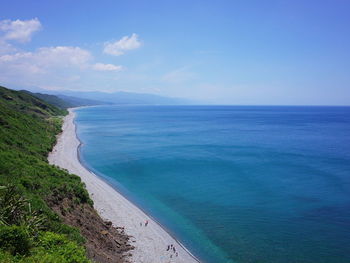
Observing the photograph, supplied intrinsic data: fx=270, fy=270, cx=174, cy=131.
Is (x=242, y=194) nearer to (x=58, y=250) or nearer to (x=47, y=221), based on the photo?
(x=47, y=221)

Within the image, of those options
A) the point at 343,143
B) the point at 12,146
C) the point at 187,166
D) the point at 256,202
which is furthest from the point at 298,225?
the point at 343,143

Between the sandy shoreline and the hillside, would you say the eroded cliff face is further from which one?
the sandy shoreline

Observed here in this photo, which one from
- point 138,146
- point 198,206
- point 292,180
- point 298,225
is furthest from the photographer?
point 138,146

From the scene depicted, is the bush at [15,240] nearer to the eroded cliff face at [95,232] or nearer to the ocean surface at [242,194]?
the eroded cliff face at [95,232]

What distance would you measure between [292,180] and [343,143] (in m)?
46.8

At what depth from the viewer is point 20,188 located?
2317 cm

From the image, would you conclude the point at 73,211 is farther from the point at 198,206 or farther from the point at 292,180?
the point at 292,180

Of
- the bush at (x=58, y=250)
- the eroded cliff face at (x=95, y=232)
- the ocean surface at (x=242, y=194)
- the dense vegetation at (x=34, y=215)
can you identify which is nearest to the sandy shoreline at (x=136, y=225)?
the eroded cliff face at (x=95, y=232)

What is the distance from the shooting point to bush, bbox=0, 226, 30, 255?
14188 mm

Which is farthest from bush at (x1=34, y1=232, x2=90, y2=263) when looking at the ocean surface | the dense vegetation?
the ocean surface

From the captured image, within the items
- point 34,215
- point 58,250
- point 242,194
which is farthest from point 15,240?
point 242,194

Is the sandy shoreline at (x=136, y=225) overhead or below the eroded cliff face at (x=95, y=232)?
below

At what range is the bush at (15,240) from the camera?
46.5ft

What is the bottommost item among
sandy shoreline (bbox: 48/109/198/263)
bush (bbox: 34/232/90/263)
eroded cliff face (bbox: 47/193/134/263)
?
sandy shoreline (bbox: 48/109/198/263)
